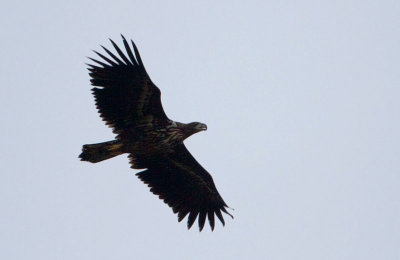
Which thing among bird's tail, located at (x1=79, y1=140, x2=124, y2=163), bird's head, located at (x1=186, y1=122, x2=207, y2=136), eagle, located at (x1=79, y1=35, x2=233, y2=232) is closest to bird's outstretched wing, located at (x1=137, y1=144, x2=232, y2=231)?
eagle, located at (x1=79, y1=35, x2=233, y2=232)

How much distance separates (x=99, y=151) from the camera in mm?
14211

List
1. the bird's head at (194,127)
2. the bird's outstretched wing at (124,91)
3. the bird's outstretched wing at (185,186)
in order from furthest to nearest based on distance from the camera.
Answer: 1. the bird's outstretched wing at (185,186)
2. the bird's head at (194,127)
3. the bird's outstretched wing at (124,91)

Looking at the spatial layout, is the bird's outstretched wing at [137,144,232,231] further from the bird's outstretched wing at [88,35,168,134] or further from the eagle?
the bird's outstretched wing at [88,35,168,134]

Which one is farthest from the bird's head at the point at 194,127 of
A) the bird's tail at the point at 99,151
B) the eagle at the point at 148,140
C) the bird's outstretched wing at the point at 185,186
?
the bird's tail at the point at 99,151

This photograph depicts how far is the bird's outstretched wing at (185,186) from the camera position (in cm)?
1575

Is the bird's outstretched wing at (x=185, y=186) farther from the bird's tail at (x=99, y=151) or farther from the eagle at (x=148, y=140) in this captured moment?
the bird's tail at (x=99, y=151)

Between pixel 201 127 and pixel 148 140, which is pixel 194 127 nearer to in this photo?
pixel 201 127

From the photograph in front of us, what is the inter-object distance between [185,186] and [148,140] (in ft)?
6.60

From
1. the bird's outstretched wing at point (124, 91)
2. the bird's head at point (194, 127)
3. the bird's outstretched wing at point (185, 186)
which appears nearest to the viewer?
the bird's outstretched wing at point (124, 91)

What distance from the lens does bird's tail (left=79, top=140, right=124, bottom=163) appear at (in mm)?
14141

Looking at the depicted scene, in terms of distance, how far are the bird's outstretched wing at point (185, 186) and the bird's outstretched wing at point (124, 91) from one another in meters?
1.75

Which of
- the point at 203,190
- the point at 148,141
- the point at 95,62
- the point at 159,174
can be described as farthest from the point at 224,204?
the point at 95,62

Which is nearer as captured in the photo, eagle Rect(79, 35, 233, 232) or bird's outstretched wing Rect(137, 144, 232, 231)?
eagle Rect(79, 35, 233, 232)

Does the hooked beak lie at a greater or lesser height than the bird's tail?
greater
